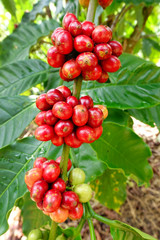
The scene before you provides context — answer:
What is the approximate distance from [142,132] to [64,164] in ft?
7.31

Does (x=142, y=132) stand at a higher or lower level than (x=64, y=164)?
higher

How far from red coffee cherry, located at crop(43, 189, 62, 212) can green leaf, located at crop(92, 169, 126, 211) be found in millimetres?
1024

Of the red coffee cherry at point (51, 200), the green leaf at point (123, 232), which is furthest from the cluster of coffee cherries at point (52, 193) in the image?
the green leaf at point (123, 232)

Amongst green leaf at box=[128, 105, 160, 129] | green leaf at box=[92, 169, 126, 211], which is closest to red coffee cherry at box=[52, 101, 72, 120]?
green leaf at box=[128, 105, 160, 129]

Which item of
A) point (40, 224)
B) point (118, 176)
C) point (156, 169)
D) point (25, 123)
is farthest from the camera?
point (156, 169)

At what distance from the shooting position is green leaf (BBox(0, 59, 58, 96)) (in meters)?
1.10

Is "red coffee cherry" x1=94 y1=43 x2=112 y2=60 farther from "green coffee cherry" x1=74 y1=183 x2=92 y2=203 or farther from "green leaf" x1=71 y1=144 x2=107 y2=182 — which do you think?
"green leaf" x1=71 y1=144 x2=107 y2=182

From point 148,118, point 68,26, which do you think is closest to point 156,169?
point 148,118

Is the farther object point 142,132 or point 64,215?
point 142,132

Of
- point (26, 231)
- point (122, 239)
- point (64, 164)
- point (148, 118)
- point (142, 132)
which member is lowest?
point (26, 231)

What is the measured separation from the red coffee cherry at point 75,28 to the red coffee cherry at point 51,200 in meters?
0.39

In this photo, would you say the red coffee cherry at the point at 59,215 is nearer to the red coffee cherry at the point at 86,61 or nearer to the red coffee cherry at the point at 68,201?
the red coffee cherry at the point at 68,201

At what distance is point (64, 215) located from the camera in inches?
19.7

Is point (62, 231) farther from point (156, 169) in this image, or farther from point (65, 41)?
point (156, 169)
